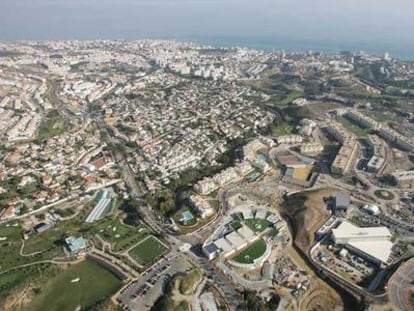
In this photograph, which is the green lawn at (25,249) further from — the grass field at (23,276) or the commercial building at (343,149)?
the commercial building at (343,149)

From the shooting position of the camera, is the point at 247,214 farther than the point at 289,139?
No

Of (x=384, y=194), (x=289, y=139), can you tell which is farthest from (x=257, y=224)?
(x=289, y=139)

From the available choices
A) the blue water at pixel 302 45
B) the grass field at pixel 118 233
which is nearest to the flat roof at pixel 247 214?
the grass field at pixel 118 233

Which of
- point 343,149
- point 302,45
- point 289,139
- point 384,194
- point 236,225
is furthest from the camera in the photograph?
point 302,45

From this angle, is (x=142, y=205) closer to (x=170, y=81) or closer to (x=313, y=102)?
(x=313, y=102)

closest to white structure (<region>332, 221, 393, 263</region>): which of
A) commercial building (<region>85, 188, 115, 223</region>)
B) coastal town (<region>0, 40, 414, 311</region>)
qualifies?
coastal town (<region>0, 40, 414, 311</region>)

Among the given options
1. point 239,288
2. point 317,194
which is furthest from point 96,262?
point 317,194

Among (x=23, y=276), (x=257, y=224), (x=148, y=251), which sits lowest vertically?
(x=23, y=276)

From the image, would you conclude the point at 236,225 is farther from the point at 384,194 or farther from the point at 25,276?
the point at 25,276
